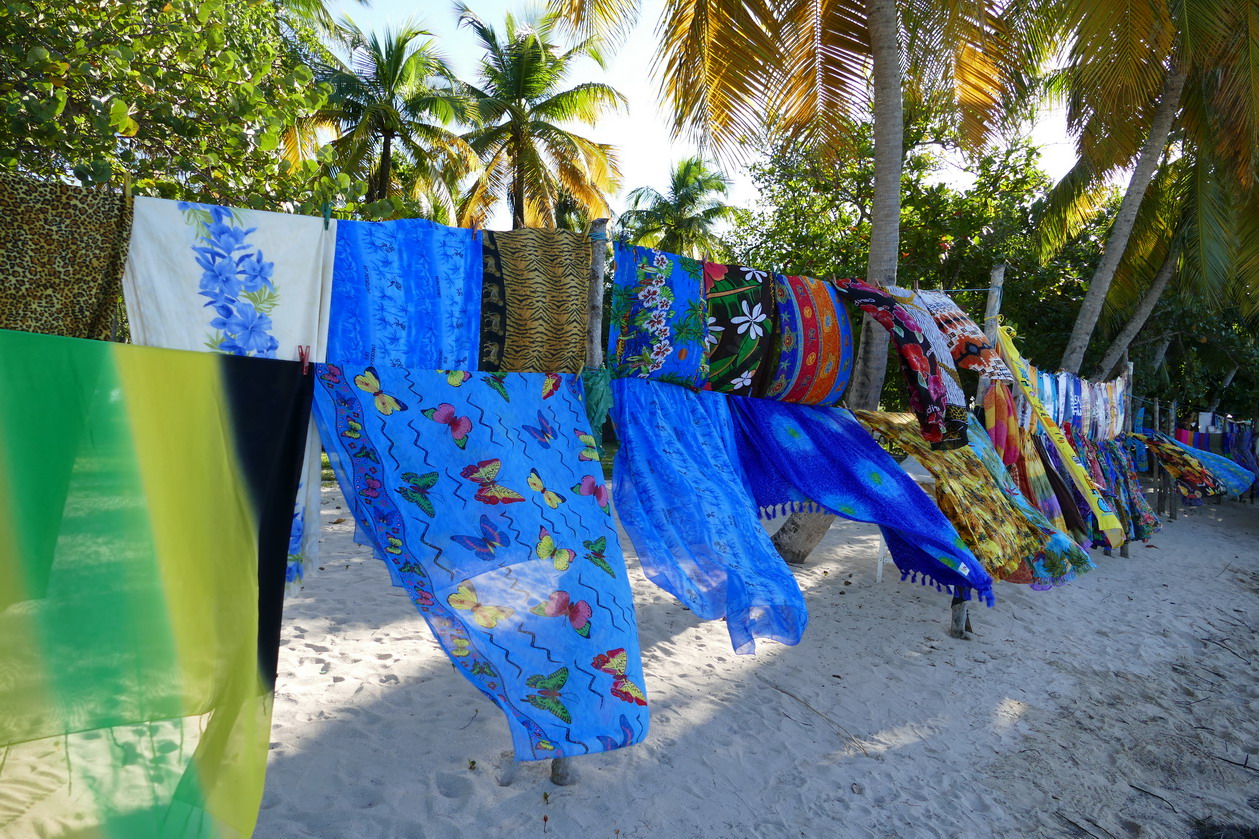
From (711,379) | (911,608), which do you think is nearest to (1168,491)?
(911,608)

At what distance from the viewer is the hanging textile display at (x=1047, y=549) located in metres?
4.15

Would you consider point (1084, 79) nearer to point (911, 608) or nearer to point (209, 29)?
point (911, 608)

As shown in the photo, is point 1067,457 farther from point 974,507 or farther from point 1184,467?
point 1184,467

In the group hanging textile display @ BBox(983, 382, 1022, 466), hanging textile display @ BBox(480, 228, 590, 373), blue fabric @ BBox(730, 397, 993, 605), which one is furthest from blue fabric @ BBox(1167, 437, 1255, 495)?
hanging textile display @ BBox(480, 228, 590, 373)

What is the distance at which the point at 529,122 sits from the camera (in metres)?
15.3

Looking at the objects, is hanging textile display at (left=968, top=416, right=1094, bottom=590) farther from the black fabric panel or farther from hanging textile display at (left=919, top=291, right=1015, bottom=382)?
the black fabric panel

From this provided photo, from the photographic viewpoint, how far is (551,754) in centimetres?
224

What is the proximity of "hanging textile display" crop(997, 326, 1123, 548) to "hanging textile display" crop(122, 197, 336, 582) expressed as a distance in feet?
16.3

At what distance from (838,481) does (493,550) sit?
1874 millimetres

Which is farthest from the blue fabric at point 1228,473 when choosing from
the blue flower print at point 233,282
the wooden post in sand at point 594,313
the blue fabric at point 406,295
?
the blue flower print at point 233,282

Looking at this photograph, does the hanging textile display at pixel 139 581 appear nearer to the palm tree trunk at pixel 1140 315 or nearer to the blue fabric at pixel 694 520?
the blue fabric at pixel 694 520

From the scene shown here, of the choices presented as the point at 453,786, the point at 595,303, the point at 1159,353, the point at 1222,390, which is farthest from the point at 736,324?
the point at 1222,390

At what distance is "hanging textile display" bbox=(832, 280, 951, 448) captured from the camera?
144 inches

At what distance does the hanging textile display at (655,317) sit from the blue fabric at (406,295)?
2.23 feet
